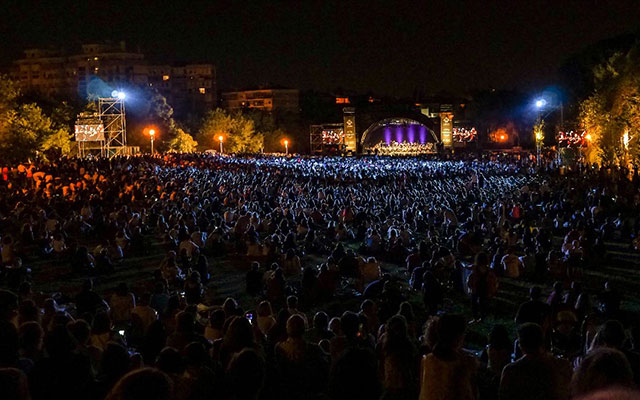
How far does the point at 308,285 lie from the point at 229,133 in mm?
69961

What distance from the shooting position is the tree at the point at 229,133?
8031cm

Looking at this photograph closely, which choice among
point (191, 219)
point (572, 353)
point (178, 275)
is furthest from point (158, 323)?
point (191, 219)

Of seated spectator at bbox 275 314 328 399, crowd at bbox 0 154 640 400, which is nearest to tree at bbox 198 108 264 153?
crowd at bbox 0 154 640 400

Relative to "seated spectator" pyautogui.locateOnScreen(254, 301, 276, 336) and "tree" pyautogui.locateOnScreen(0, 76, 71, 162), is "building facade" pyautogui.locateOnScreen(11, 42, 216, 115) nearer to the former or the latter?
"tree" pyautogui.locateOnScreen(0, 76, 71, 162)

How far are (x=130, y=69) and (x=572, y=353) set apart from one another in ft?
352

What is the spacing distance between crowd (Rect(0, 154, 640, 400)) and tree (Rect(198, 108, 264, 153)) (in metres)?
42.3

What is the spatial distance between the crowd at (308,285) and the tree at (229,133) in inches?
1667

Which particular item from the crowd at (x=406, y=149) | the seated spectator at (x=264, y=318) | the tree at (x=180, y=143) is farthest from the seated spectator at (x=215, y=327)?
the crowd at (x=406, y=149)

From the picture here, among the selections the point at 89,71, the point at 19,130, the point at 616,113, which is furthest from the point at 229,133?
the point at 616,113

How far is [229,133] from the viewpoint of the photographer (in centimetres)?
8119

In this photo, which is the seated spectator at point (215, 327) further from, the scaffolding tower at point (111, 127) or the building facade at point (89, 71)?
the building facade at point (89, 71)

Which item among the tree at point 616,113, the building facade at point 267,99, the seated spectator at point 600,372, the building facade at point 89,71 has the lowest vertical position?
the seated spectator at point 600,372

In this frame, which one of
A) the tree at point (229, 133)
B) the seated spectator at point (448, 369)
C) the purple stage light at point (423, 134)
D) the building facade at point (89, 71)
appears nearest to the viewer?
the seated spectator at point (448, 369)

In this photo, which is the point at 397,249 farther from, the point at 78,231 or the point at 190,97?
the point at 190,97
